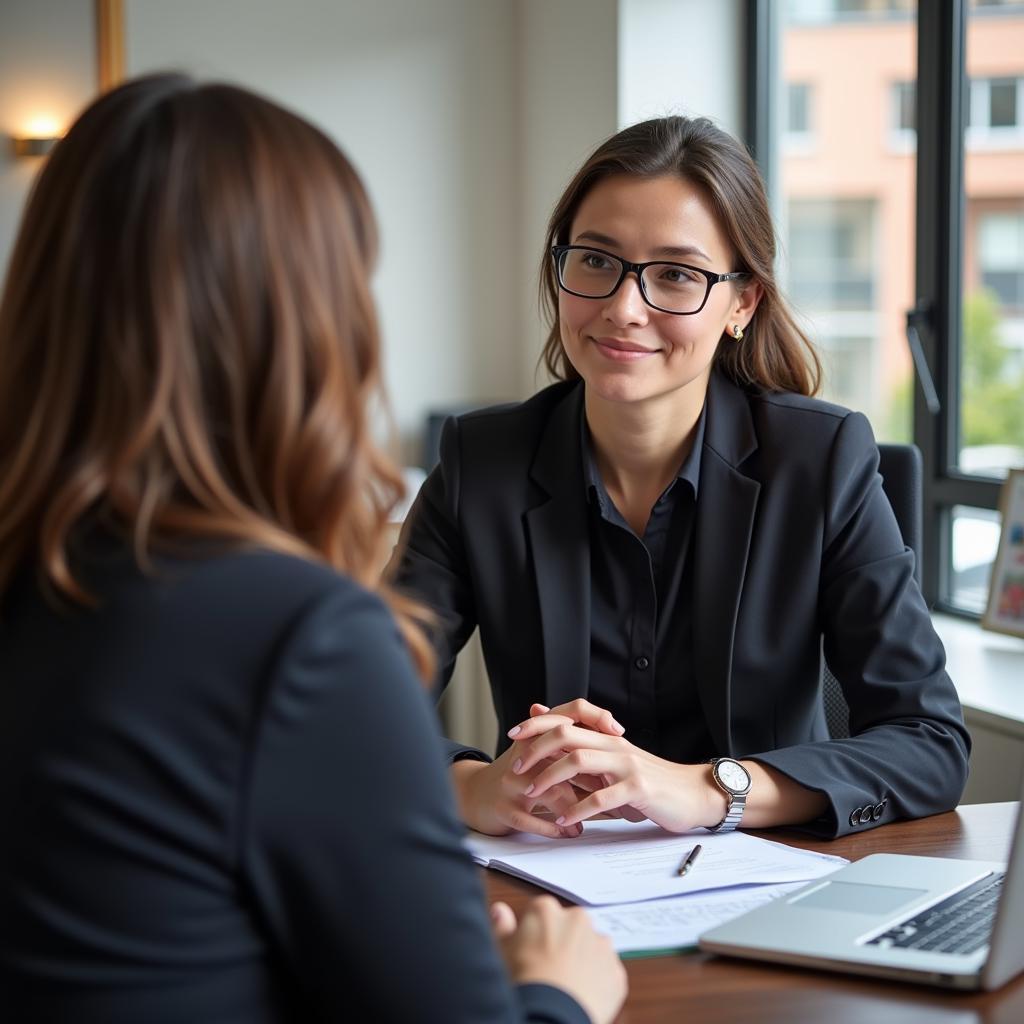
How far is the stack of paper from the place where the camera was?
1121mm

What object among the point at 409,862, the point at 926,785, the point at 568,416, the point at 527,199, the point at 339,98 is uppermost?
the point at 339,98

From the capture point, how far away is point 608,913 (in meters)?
1.14

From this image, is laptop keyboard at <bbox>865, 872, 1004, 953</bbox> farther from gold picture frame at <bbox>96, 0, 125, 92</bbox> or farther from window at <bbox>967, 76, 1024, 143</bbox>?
gold picture frame at <bbox>96, 0, 125, 92</bbox>

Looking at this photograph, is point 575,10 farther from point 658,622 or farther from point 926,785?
point 926,785

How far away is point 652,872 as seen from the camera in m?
1.24

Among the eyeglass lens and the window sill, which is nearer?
the eyeglass lens

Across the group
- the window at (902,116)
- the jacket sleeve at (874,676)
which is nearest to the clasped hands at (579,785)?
the jacket sleeve at (874,676)

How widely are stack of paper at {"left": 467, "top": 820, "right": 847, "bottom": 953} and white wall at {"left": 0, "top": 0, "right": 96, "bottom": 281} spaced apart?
3050 millimetres

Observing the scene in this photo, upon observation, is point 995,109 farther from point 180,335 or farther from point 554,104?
point 180,335

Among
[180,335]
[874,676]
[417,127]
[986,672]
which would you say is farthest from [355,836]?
[417,127]

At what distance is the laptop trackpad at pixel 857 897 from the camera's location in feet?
3.66

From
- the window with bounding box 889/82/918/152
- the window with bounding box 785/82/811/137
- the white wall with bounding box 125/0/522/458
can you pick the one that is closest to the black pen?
the window with bounding box 889/82/918/152

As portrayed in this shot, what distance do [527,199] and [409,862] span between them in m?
3.47

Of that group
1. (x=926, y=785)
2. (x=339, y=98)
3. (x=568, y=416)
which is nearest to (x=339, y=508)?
(x=926, y=785)
